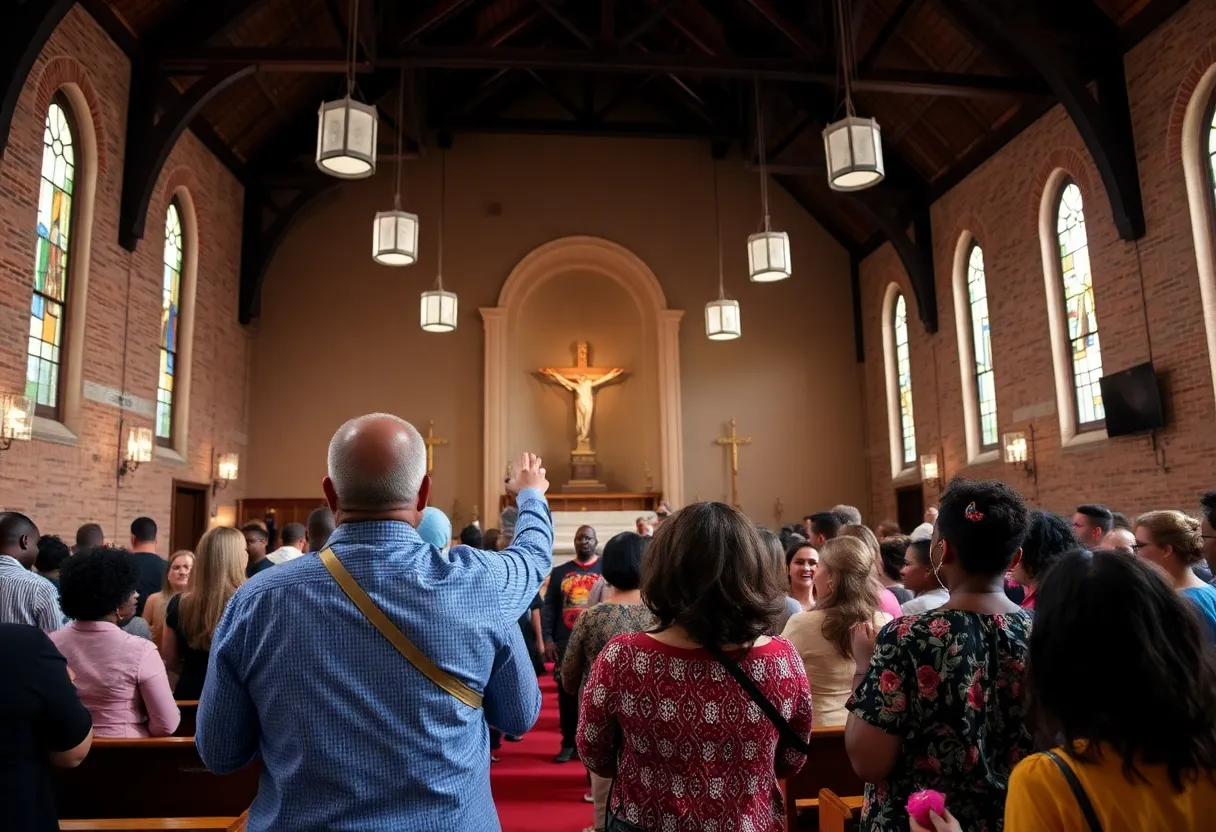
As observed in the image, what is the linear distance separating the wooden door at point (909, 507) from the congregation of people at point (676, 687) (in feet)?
37.2

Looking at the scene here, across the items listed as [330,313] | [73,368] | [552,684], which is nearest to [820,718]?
[552,684]

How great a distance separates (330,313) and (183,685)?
10472 millimetres

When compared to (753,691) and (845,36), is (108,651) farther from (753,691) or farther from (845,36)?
(845,36)

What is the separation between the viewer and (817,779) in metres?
2.78

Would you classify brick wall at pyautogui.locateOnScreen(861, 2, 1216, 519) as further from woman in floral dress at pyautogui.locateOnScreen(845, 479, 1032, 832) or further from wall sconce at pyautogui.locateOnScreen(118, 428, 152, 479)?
wall sconce at pyautogui.locateOnScreen(118, 428, 152, 479)

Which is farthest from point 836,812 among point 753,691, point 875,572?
point 875,572

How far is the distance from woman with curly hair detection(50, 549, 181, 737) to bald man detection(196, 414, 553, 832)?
1.37 m

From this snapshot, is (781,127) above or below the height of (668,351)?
above

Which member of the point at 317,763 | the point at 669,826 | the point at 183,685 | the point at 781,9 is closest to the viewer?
the point at 317,763

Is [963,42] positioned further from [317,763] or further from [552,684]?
[317,763]

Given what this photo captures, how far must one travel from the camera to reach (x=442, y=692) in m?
1.44

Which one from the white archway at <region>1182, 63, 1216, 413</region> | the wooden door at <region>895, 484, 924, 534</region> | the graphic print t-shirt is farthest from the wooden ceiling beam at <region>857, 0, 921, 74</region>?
the graphic print t-shirt

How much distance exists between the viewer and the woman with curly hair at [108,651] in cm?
257

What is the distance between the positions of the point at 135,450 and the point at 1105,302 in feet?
31.4
